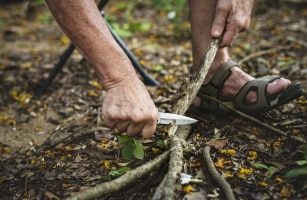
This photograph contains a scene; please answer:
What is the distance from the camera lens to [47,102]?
131 inches

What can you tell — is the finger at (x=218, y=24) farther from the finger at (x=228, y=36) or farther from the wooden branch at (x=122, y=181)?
the wooden branch at (x=122, y=181)

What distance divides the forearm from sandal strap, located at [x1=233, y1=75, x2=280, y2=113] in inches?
32.9

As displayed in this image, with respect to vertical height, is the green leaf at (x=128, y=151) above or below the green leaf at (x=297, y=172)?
below

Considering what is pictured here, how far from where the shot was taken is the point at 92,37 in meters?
1.94

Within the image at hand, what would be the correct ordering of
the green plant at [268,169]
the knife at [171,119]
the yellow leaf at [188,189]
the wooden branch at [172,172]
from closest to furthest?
1. the wooden branch at [172,172]
2. the yellow leaf at [188,189]
3. the green plant at [268,169]
4. the knife at [171,119]

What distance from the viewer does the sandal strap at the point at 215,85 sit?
2.52 metres

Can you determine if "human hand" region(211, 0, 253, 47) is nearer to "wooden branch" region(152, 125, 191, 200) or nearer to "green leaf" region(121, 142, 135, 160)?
"wooden branch" region(152, 125, 191, 200)

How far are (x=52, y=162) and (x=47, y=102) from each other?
44.1 inches

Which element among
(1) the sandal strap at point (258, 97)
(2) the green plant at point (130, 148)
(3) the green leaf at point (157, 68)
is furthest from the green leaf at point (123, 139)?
(3) the green leaf at point (157, 68)

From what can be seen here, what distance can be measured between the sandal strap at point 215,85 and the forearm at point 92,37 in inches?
30.6

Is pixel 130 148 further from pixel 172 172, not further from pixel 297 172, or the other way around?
pixel 297 172

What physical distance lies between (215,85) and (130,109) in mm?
894

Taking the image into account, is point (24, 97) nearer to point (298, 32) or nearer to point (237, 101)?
point (237, 101)

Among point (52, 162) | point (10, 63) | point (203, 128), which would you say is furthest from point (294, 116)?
point (10, 63)
